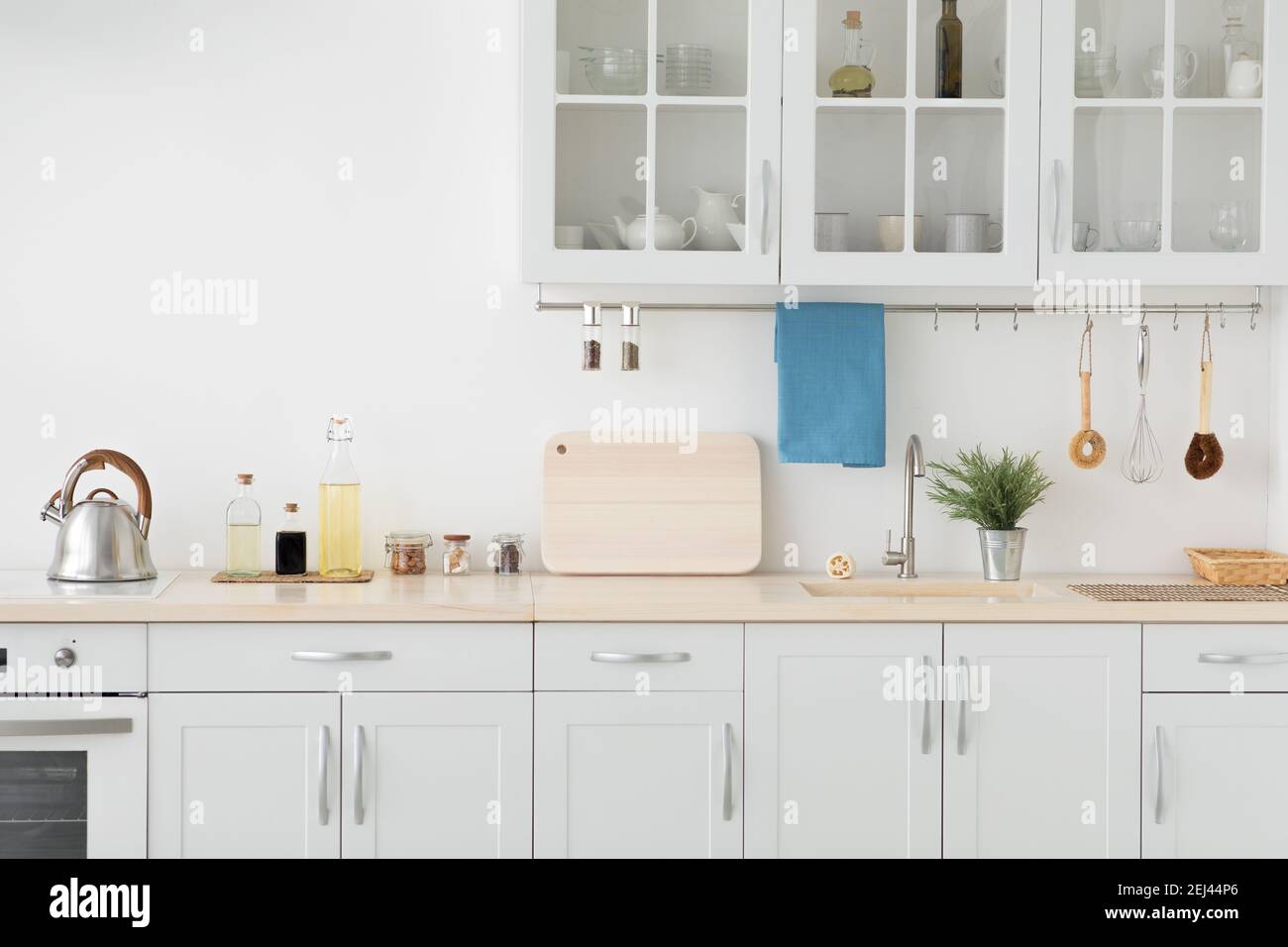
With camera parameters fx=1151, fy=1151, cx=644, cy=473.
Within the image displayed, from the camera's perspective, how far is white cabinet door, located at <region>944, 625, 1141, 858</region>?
226 cm

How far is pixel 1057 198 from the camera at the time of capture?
243cm

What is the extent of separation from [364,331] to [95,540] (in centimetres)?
74

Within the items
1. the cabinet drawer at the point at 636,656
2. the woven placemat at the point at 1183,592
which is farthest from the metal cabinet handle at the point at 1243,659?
the cabinet drawer at the point at 636,656

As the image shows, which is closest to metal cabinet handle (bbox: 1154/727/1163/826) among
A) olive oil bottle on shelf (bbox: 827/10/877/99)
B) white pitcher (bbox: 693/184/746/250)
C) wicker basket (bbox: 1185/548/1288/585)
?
wicker basket (bbox: 1185/548/1288/585)

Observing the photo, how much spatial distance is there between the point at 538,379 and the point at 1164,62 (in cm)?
153

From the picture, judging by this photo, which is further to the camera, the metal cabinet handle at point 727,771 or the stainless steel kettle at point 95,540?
the stainless steel kettle at point 95,540

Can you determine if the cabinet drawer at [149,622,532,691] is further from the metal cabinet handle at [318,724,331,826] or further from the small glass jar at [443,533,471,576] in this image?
the small glass jar at [443,533,471,576]

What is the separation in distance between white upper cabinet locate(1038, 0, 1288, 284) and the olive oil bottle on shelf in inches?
15.0

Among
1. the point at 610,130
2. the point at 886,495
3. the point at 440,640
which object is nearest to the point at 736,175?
the point at 610,130

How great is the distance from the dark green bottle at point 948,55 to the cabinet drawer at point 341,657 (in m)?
1.43

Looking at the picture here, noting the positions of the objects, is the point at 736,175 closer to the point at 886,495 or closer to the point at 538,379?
the point at 538,379

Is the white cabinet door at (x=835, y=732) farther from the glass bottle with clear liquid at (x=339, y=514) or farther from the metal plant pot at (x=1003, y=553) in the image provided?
the glass bottle with clear liquid at (x=339, y=514)

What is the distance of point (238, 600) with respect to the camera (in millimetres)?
2227

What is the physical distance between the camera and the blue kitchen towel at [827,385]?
104 inches
